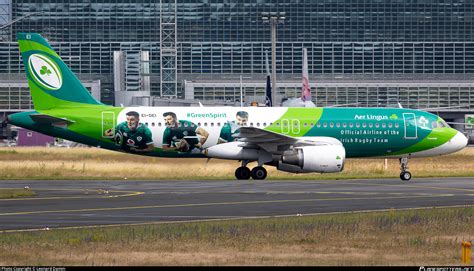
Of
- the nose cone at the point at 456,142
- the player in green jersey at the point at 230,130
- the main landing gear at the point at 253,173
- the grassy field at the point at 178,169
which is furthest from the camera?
the nose cone at the point at 456,142

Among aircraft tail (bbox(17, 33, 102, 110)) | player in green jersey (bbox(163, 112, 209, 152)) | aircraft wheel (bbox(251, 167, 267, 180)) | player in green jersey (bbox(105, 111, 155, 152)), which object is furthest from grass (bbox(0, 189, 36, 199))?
aircraft wheel (bbox(251, 167, 267, 180))

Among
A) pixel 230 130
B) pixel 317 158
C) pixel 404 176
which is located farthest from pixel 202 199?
pixel 404 176

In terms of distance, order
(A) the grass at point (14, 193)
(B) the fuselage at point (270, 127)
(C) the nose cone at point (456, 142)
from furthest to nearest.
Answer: (C) the nose cone at point (456, 142) < (B) the fuselage at point (270, 127) < (A) the grass at point (14, 193)

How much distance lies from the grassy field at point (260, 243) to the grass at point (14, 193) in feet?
33.5

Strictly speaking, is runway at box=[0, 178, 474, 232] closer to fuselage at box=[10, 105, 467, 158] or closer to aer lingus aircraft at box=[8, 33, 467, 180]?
aer lingus aircraft at box=[8, 33, 467, 180]

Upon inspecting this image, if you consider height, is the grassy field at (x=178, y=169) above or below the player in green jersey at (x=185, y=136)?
below

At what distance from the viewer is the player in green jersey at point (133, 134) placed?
44969 mm

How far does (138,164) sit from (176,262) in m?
36.5

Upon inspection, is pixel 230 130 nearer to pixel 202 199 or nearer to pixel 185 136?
pixel 185 136

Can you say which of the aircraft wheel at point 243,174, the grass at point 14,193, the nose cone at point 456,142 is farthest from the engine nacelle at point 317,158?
the grass at point 14,193

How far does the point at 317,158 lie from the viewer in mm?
42969

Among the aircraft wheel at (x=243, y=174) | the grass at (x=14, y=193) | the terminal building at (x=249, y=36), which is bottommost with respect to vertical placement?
the grass at (x=14, y=193)

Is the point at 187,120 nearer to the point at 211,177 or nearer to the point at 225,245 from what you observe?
the point at 211,177

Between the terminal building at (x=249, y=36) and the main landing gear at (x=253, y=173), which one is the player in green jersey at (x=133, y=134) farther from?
the terminal building at (x=249, y=36)
